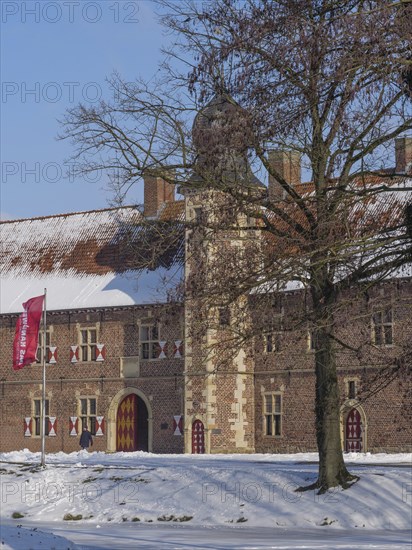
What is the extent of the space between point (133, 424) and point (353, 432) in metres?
8.07

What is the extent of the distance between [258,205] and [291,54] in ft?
11.3

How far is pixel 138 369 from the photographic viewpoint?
1572 inches

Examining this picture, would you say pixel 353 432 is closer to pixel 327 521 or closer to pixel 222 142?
pixel 327 521

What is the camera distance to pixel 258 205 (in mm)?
17750

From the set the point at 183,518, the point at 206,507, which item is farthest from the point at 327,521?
the point at 183,518

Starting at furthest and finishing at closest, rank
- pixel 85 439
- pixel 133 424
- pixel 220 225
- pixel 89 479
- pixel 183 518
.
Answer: pixel 133 424
pixel 85 439
pixel 89 479
pixel 183 518
pixel 220 225

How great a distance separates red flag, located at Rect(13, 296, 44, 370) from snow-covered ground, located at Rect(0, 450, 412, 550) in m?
7.84

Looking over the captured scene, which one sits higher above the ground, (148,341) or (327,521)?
(148,341)

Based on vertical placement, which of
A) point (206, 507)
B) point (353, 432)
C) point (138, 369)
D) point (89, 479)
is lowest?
point (206, 507)

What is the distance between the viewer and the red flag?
31766 millimetres

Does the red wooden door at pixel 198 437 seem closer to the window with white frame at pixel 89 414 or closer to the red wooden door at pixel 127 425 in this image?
the red wooden door at pixel 127 425

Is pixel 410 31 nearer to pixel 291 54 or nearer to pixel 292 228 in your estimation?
pixel 291 54

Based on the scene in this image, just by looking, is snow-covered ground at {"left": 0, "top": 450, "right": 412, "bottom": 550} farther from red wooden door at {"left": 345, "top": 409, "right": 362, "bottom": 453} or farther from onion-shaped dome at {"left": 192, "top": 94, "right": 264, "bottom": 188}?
red wooden door at {"left": 345, "top": 409, "right": 362, "bottom": 453}

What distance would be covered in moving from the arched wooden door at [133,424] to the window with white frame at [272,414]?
4.50 m
